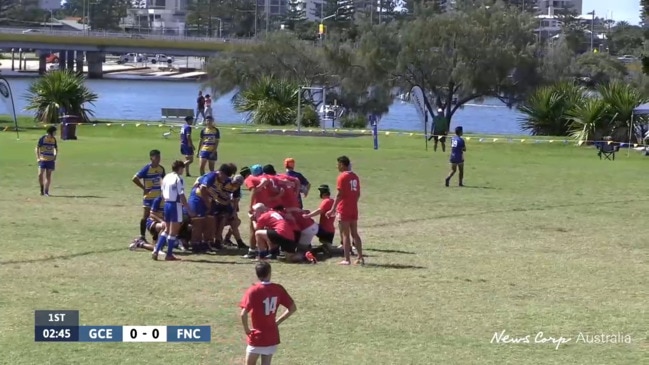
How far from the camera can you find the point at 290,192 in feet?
55.0

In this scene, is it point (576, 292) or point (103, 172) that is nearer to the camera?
point (576, 292)

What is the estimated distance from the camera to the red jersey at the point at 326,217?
1703 cm

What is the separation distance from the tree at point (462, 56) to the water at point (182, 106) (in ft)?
8.25

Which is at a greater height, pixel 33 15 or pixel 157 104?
pixel 33 15

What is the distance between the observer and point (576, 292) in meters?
14.2

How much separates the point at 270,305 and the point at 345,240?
6863 mm

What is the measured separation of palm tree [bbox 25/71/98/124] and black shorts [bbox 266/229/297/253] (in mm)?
35812

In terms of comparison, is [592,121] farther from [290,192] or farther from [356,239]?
[356,239]

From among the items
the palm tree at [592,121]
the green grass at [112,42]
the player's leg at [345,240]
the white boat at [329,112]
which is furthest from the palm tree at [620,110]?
the green grass at [112,42]

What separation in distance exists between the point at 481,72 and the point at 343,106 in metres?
10.9

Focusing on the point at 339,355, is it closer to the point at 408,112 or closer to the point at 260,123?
the point at 260,123

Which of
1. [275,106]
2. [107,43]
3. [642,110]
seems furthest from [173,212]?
[107,43]

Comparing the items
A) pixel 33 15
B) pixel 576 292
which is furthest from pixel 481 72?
pixel 33 15

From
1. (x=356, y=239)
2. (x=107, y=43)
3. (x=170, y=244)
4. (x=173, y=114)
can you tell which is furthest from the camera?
(x=107, y=43)
